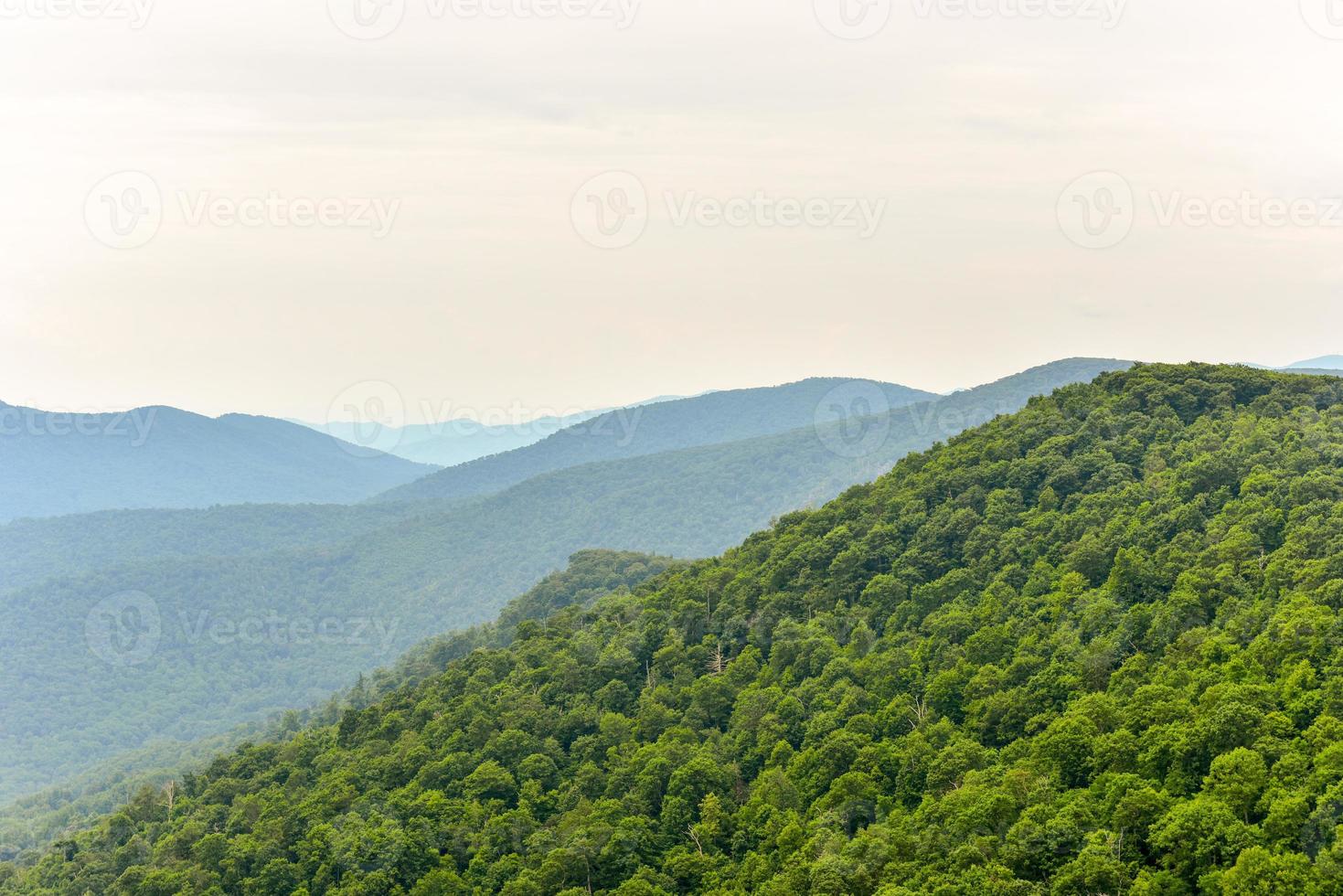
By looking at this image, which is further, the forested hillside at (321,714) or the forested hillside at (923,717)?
the forested hillside at (321,714)

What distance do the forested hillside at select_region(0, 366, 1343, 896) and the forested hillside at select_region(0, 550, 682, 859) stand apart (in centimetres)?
4188

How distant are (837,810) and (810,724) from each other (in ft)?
24.6

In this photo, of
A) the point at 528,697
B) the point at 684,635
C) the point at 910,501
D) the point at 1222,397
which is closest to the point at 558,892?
the point at 528,697

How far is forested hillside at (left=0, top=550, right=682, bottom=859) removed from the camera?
381 feet

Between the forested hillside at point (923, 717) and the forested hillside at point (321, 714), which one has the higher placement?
the forested hillside at point (923, 717)

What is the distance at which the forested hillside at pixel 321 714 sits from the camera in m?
116

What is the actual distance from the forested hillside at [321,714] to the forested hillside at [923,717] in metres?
41.9

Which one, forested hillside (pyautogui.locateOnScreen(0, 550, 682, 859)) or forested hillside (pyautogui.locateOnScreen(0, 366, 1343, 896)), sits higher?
forested hillside (pyautogui.locateOnScreen(0, 366, 1343, 896))

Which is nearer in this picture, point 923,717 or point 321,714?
point 923,717

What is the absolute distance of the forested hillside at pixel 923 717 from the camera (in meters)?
37.9

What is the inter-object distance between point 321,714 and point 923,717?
90.6 metres

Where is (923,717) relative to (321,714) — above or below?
above

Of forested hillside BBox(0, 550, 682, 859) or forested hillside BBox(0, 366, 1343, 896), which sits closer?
forested hillside BBox(0, 366, 1343, 896)

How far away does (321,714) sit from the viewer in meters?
127
